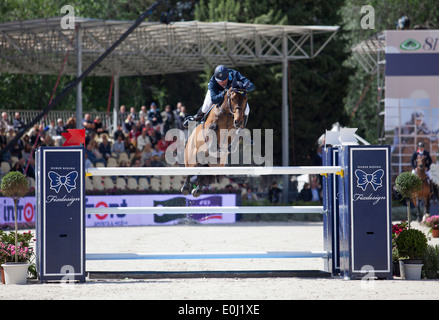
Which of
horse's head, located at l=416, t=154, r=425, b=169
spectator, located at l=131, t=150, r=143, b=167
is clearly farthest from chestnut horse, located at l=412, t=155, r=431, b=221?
spectator, located at l=131, t=150, r=143, b=167

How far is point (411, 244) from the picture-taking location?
25.0ft

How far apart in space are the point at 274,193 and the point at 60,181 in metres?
13.3

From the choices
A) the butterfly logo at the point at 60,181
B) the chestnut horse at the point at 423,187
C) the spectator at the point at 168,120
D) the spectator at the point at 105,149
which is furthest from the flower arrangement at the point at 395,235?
the spectator at the point at 168,120

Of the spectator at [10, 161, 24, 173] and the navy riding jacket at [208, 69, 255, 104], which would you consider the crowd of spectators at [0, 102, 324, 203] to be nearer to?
the spectator at [10, 161, 24, 173]

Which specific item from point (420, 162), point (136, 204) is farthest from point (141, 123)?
point (420, 162)

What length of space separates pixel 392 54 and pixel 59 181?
13240mm

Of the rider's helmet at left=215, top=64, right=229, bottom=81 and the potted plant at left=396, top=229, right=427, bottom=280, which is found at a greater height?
the rider's helmet at left=215, top=64, right=229, bottom=81

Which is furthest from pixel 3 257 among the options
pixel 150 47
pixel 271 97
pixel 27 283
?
pixel 271 97

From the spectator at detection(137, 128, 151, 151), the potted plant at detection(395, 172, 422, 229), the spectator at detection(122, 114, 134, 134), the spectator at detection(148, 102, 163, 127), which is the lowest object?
the potted plant at detection(395, 172, 422, 229)

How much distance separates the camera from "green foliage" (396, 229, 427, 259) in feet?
25.0

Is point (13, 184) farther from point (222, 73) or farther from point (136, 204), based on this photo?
point (136, 204)

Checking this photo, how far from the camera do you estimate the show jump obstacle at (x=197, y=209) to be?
24.1ft

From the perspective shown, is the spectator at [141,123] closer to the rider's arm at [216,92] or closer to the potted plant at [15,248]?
the rider's arm at [216,92]

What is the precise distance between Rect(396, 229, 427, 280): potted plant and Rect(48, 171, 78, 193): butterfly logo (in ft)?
12.8
